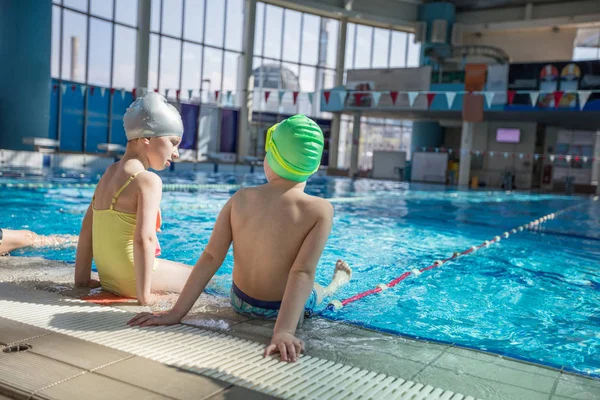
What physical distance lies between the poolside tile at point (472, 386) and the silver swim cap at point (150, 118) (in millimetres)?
1547

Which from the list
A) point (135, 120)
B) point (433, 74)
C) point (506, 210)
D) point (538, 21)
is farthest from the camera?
point (538, 21)

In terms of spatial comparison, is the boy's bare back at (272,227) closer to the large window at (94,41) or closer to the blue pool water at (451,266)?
the blue pool water at (451,266)

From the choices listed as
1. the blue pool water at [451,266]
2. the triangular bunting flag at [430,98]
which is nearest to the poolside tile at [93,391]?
the blue pool water at [451,266]

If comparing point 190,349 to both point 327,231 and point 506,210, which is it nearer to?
point 327,231

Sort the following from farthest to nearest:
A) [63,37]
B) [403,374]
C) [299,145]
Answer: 1. [63,37]
2. [299,145]
3. [403,374]

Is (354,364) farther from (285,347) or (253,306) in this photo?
(253,306)

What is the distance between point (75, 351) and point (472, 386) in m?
1.31

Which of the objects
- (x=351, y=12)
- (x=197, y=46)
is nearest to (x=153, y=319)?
(x=197, y=46)

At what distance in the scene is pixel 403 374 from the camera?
1810 millimetres

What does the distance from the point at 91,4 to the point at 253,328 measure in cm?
2299

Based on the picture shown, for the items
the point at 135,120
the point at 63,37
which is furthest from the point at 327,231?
the point at 63,37

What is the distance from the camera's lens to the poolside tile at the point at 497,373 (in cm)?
179

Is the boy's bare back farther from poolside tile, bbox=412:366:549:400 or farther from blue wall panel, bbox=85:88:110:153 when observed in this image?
blue wall panel, bbox=85:88:110:153

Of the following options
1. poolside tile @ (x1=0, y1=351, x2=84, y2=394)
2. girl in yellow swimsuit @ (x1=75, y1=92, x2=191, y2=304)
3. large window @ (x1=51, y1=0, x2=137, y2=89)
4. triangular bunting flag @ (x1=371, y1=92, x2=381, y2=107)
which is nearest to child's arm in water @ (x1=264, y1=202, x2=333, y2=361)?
poolside tile @ (x1=0, y1=351, x2=84, y2=394)
